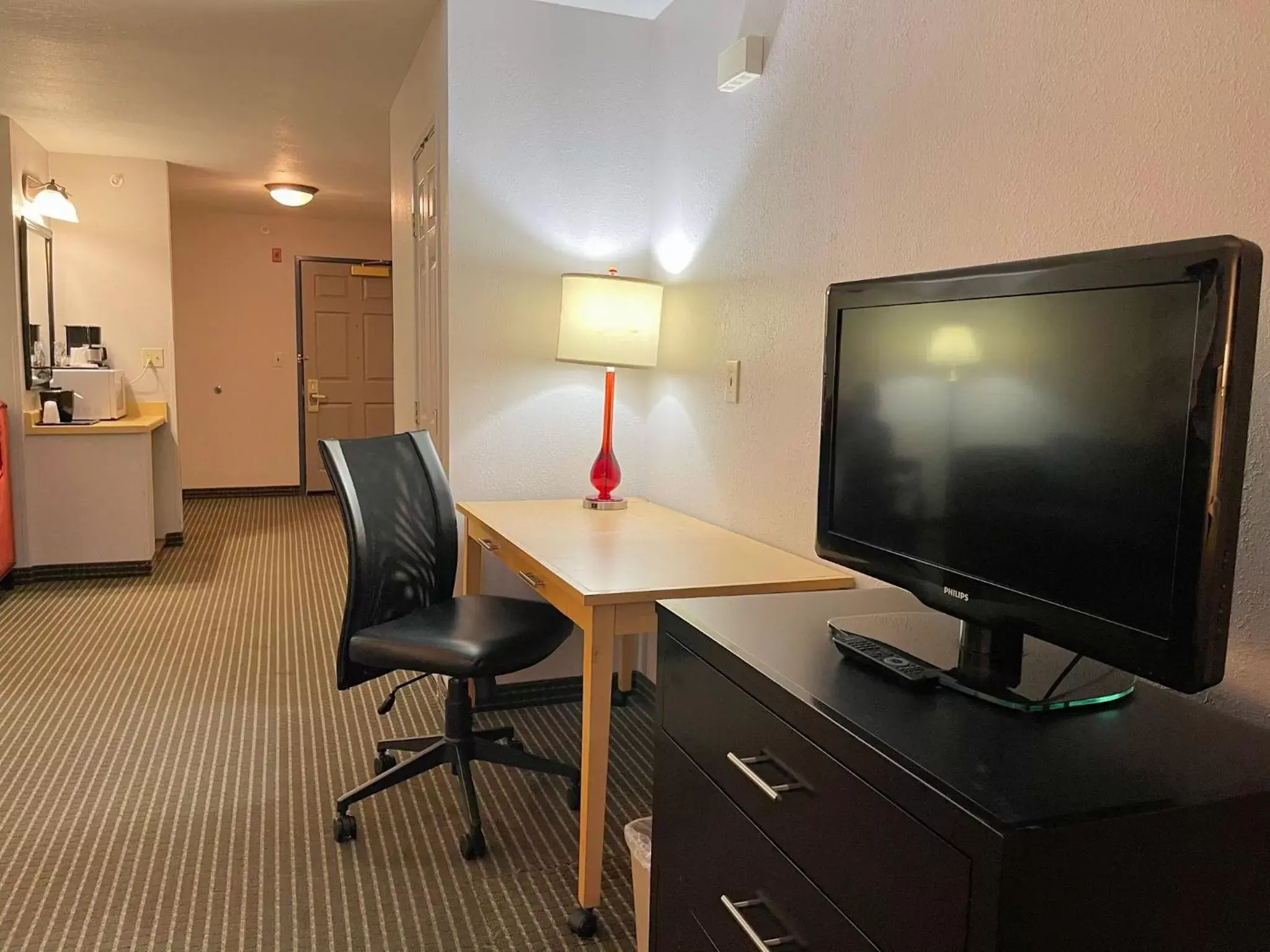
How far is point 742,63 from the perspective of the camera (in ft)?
8.01

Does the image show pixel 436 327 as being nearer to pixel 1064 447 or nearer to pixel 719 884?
pixel 719 884

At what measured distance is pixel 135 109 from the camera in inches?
173

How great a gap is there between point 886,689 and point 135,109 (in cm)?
461

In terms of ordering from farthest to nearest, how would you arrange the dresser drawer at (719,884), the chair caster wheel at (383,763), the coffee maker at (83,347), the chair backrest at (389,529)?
the coffee maker at (83,347)
the chair caster wheel at (383,763)
the chair backrest at (389,529)
the dresser drawer at (719,884)

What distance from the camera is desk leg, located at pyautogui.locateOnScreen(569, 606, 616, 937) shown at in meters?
1.92

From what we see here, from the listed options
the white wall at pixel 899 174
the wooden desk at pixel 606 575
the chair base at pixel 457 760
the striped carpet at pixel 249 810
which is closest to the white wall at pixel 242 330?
the striped carpet at pixel 249 810

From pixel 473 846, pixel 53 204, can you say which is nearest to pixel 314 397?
pixel 53 204

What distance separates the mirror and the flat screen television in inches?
184

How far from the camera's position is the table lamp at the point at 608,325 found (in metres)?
2.86

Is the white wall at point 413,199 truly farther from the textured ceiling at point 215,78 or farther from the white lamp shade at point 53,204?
the white lamp shade at point 53,204

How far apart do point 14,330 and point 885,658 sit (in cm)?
478

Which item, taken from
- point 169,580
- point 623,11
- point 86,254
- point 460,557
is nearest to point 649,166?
point 623,11

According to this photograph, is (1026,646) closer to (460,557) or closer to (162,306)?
(460,557)

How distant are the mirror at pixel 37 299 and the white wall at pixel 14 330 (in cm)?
6
